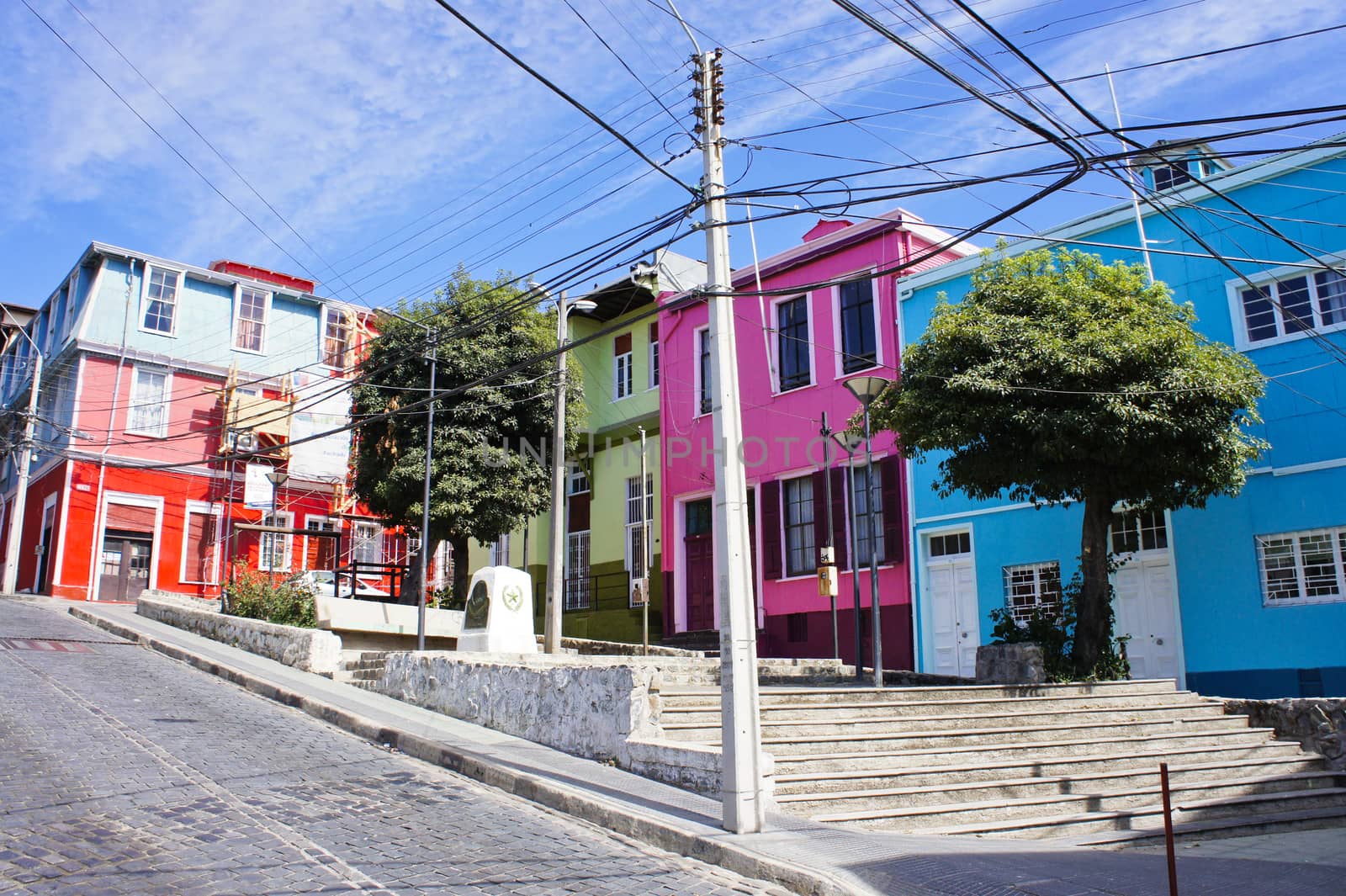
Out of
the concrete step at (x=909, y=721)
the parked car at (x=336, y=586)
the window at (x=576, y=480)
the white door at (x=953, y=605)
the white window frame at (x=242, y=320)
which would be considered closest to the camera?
the concrete step at (x=909, y=721)

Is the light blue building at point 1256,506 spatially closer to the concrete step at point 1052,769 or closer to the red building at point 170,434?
the concrete step at point 1052,769

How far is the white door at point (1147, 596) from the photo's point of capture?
632 inches

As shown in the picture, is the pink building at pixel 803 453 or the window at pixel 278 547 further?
the window at pixel 278 547

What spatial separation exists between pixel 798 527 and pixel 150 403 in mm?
20195

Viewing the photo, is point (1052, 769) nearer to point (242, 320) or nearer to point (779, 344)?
point (779, 344)

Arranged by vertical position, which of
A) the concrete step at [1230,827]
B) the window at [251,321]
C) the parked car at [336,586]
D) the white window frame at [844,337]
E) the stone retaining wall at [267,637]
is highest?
the window at [251,321]

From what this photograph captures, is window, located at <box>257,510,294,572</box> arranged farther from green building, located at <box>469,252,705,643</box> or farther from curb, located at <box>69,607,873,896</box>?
curb, located at <box>69,607,873,896</box>

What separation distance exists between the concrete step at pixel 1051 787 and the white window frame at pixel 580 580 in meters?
16.5

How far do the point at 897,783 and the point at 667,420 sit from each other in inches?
602

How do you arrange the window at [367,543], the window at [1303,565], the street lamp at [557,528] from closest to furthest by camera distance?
the window at [1303,565] → the street lamp at [557,528] → the window at [367,543]

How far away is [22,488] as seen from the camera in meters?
30.0

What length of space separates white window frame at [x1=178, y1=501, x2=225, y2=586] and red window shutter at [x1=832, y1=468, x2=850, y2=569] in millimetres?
19810

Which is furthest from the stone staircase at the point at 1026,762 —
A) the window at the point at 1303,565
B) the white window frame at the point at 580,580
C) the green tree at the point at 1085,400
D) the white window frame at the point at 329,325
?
the white window frame at the point at 329,325

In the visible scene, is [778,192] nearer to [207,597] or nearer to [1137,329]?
[1137,329]
